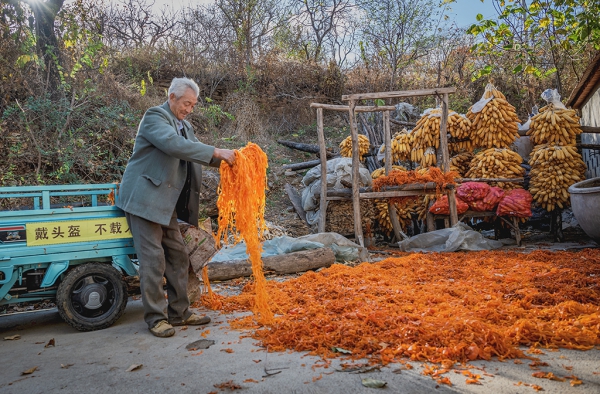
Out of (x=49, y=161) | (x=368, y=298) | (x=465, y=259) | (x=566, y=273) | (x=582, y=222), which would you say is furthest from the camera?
(x=49, y=161)

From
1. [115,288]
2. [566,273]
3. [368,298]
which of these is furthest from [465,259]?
[115,288]

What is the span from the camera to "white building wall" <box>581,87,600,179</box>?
29.9 ft

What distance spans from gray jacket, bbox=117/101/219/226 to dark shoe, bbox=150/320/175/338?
80cm

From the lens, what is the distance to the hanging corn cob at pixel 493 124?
28.6 ft

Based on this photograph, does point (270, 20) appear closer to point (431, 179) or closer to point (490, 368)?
point (431, 179)

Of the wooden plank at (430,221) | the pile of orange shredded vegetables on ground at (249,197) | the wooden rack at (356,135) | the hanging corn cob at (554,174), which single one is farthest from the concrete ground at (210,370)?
the hanging corn cob at (554,174)

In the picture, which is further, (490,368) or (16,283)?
(16,283)

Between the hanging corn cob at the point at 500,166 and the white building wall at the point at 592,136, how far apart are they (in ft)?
5.40

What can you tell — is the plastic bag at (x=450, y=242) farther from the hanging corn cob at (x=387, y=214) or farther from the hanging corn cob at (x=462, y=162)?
the hanging corn cob at (x=462, y=162)

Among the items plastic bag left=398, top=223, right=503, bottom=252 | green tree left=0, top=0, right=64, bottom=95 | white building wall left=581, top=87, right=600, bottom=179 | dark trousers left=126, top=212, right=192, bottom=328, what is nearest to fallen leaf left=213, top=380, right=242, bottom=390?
dark trousers left=126, top=212, right=192, bottom=328

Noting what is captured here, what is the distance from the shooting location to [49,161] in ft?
27.2

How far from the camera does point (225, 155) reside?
3625mm

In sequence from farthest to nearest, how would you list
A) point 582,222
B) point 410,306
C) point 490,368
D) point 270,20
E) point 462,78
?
point 270,20 < point 462,78 < point 582,222 < point 410,306 < point 490,368

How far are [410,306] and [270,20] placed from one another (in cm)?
1419
